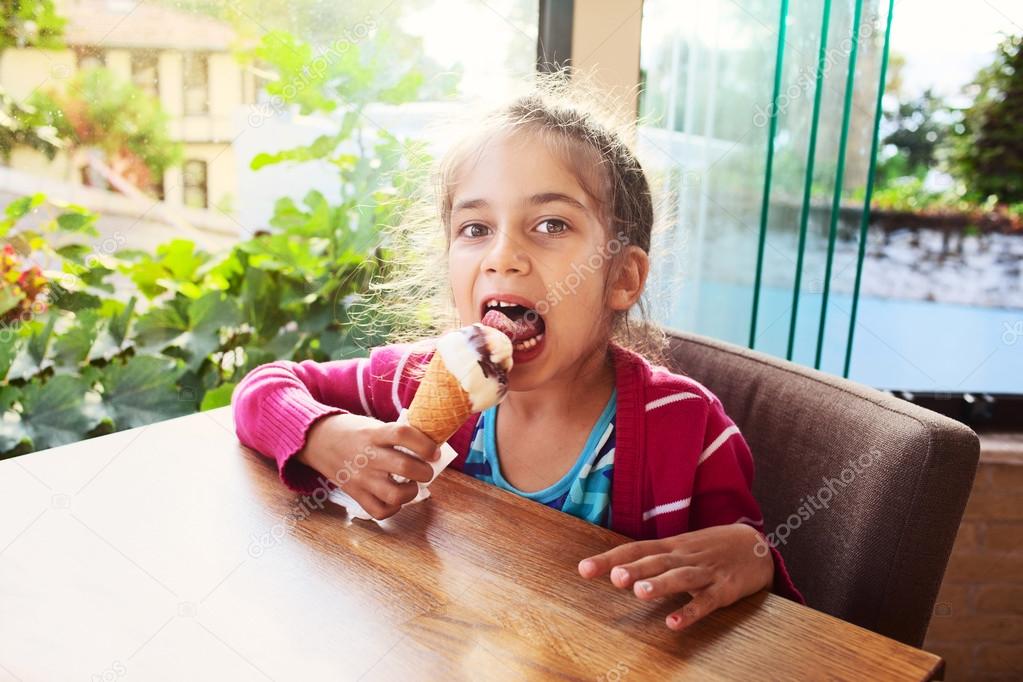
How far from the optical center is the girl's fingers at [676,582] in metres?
0.85

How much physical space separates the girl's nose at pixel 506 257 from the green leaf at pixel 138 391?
1079 mm

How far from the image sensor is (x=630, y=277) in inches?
53.2

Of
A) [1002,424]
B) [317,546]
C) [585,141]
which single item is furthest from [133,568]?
[1002,424]

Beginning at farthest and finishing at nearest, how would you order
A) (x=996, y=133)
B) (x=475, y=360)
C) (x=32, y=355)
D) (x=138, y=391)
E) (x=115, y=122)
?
(x=996, y=133) < (x=115, y=122) < (x=138, y=391) < (x=32, y=355) < (x=475, y=360)

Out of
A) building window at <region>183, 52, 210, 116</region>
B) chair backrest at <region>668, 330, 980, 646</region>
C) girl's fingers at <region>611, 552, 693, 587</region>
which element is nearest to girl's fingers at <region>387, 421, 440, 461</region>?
girl's fingers at <region>611, 552, 693, 587</region>

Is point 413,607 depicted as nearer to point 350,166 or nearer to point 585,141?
point 585,141

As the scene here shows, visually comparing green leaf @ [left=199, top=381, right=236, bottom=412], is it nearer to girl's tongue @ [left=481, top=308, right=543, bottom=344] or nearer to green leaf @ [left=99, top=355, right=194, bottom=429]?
green leaf @ [left=99, top=355, right=194, bottom=429]

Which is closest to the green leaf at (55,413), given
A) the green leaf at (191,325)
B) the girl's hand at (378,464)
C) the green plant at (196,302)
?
the green plant at (196,302)

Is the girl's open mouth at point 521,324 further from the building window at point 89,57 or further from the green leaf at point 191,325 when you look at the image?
the building window at point 89,57

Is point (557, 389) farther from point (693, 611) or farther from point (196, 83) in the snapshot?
point (196, 83)

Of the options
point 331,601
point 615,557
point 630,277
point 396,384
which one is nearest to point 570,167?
point 630,277

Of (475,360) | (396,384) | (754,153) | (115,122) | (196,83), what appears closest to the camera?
(475,360)

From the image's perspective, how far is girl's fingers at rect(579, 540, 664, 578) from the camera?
0.88 meters

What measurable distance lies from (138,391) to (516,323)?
45.3 inches
